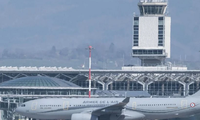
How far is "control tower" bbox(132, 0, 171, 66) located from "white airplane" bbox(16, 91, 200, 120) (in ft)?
271

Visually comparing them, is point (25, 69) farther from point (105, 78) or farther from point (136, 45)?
point (136, 45)

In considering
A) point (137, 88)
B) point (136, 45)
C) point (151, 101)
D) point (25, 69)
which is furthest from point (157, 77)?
point (151, 101)

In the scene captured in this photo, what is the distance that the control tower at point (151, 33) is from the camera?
182m

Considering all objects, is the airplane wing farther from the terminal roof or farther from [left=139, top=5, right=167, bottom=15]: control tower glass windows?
[left=139, top=5, right=167, bottom=15]: control tower glass windows

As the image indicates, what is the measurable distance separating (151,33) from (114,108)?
90.6m

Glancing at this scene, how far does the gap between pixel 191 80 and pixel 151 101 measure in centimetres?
7360

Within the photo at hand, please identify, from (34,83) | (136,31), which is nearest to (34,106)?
(34,83)

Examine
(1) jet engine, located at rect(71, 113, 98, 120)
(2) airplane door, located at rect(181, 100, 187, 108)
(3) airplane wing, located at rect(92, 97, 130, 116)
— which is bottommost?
(1) jet engine, located at rect(71, 113, 98, 120)

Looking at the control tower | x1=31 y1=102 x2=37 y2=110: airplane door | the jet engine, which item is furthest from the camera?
the control tower

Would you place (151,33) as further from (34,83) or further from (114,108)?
(114,108)

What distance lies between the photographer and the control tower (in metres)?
182

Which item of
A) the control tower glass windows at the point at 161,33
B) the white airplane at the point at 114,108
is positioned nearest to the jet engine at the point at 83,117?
the white airplane at the point at 114,108

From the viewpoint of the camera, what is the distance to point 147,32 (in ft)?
605

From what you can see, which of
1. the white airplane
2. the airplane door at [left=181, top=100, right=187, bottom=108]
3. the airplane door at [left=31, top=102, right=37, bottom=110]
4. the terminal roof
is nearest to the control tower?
the terminal roof
